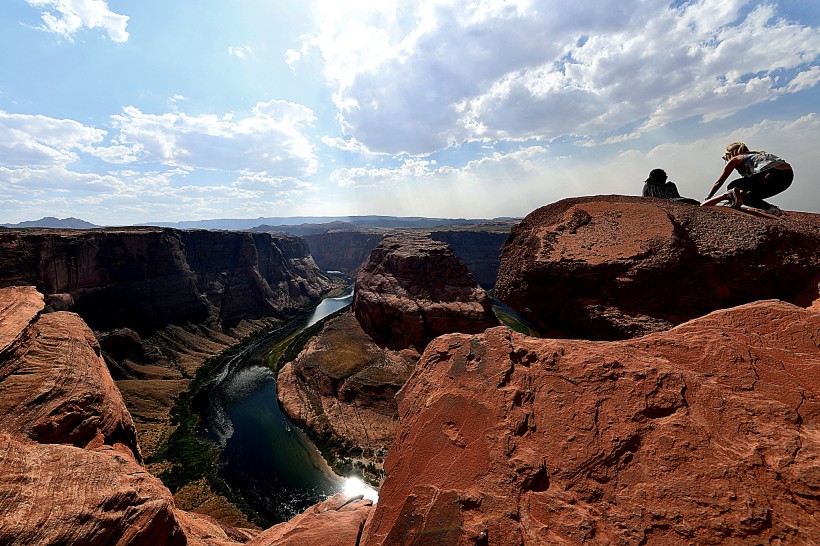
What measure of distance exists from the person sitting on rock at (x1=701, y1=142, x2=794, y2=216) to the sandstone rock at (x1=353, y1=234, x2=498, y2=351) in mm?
40225

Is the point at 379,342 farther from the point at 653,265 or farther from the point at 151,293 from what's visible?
the point at 151,293

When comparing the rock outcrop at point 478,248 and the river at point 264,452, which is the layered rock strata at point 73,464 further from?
the rock outcrop at point 478,248

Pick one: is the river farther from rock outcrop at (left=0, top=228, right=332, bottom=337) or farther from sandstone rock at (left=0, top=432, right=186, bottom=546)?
sandstone rock at (left=0, top=432, right=186, bottom=546)

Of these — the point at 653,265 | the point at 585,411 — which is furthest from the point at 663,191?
the point at 585,411

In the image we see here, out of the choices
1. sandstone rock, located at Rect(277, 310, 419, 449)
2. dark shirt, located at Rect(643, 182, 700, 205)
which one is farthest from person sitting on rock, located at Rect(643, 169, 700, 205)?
sandstone rock, located at Rect(277, 310, 419, 449)

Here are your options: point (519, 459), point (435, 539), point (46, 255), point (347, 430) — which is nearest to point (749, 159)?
point (519, 459)

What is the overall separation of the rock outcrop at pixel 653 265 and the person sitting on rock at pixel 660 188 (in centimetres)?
129

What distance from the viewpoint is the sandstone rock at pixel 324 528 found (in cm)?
788

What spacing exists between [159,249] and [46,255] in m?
21.5

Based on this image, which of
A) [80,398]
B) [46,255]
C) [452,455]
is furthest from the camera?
[46,255]

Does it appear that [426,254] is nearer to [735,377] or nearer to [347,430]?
[347,430]

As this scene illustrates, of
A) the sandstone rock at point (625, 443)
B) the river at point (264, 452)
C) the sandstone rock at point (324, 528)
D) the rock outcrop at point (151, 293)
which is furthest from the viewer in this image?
the rock outcrop at point (151, 293)

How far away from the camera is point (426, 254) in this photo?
62312mm

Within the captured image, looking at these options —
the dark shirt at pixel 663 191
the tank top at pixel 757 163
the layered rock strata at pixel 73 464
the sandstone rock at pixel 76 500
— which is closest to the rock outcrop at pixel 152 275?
the layered rock strata at pixel 73 464
